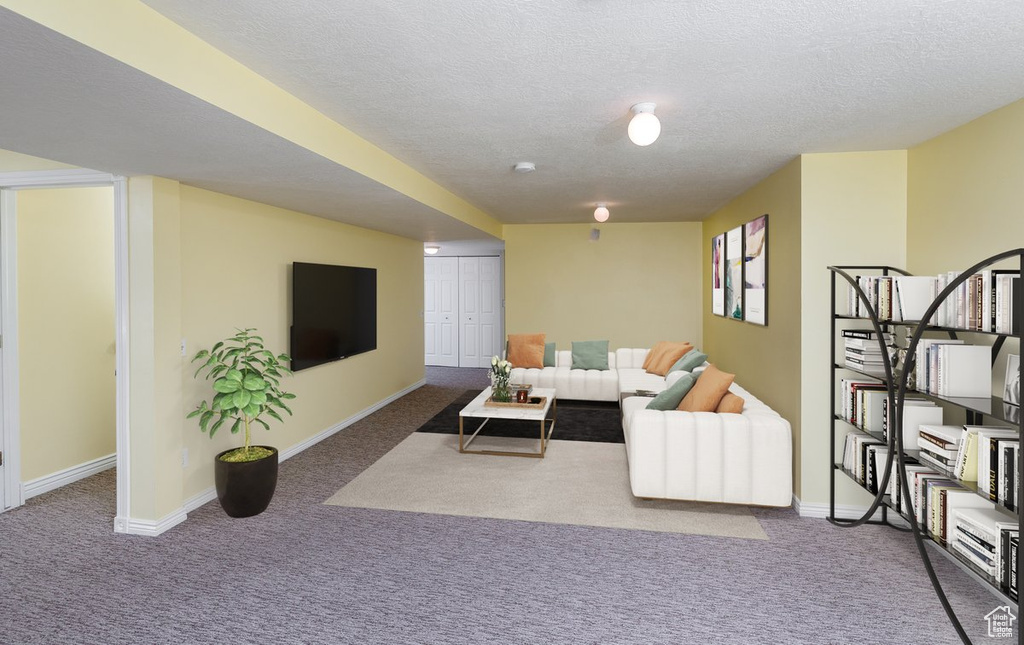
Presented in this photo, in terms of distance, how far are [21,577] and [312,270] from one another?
9.57 ft

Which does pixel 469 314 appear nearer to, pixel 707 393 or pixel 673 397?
pixel 673 397

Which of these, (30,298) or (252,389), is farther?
(30,298)

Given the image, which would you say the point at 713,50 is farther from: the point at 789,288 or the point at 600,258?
the point at 600,258

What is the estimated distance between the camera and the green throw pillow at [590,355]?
23.3ft

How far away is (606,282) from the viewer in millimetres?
7691

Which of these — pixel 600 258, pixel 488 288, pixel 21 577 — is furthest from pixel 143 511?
pixel 488 288

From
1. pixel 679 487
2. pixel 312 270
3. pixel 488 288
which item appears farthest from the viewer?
pixel 488 288

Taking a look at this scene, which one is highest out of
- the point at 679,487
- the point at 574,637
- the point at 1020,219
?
the point at 1020,219

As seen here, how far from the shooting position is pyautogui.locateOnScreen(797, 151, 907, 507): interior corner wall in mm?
3424

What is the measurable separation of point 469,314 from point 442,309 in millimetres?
563

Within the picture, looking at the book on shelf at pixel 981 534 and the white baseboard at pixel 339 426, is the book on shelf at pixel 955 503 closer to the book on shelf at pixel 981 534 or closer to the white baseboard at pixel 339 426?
the book on shelf at pixel 981 534

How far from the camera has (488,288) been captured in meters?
10.4

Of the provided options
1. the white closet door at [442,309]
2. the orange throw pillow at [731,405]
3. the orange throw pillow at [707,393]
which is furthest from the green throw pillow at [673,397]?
the white closet door at [442,309]

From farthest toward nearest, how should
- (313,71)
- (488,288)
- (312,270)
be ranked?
1. (488,288)
2. (312,270)
3. (313,71)
